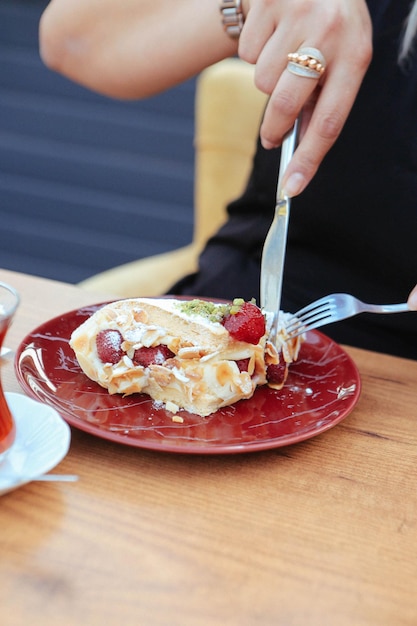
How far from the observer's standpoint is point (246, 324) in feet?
2.83

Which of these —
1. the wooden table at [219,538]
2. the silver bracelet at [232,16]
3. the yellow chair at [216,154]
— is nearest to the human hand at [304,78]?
the silver bracelet at [232,16]

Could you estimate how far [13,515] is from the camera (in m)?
0.66

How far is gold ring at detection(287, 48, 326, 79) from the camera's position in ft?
3.09

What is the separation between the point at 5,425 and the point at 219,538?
0.23m

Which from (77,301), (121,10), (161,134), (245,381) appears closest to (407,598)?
(245,381)

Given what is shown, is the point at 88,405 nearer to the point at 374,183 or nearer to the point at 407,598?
the point at 407,598

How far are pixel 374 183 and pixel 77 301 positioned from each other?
0.53 m

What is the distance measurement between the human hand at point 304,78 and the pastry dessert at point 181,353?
222mm

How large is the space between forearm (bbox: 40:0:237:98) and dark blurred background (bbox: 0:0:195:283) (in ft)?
6.16

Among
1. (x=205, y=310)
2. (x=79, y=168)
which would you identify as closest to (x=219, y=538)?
(x=205, y=310)

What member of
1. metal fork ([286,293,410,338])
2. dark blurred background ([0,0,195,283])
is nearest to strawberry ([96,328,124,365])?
metal fork ([286,293,410,338])

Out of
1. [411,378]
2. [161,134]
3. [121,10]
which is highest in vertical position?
[121,10]

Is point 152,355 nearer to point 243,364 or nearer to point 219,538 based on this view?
point 243,364

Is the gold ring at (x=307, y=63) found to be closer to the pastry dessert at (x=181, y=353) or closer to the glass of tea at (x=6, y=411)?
the pastry dessert at (x=181, y=353)
